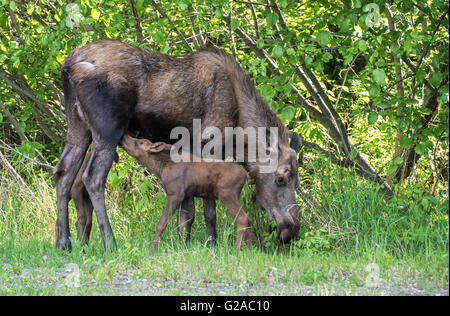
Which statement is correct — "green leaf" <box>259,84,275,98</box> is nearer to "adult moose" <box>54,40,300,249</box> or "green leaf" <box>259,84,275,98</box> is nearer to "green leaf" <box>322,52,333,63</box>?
"adult moose" <box>54,40,300,249</box>

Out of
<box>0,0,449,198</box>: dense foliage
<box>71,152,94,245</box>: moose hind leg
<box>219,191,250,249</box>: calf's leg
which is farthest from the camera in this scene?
<box>71,152,94,245</box>: moose hind leg

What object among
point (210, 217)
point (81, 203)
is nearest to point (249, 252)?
point (210, 217)

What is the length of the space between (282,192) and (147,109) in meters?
1.74

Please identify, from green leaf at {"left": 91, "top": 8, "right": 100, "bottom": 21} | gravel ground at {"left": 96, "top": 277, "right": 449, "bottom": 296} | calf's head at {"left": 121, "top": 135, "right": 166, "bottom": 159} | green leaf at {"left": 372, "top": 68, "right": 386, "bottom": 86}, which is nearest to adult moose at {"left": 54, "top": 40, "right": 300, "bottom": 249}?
calf's head at {"left": 121, "top": 135, "right": 166, "bottom": 159}

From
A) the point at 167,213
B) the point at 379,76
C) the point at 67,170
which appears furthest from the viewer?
the point at 67,170

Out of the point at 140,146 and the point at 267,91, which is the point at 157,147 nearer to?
the point at 140,146

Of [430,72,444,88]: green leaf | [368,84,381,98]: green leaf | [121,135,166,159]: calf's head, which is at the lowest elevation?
[121,135,166,159]: calf's head

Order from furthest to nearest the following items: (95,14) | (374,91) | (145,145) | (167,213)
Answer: (95,14), (145,145), (374,91), (167,213)

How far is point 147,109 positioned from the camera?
776 cm

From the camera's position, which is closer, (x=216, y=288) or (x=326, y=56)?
(x=216, y=288)

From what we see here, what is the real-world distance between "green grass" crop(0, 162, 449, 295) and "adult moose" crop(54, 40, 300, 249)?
16.3 inches

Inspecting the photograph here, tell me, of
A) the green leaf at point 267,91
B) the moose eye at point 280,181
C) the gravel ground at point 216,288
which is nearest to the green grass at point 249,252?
the gravel ground at point 216,288

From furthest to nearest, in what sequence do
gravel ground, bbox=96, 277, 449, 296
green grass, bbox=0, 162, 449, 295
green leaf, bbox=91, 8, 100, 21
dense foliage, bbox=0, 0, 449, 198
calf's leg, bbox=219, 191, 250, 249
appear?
1. green leaf, bbox=91, 8, 100, 21
2. dense foliage, bbox=0, 0, 449, 198
3. calf's leg, bbox=219, 191, 250, 249
4. green grass, bbox=0, 162, 449, 295
5. gravel ground, bbox=96, 277, 449, 296

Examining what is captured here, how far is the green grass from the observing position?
5809 millimetres
